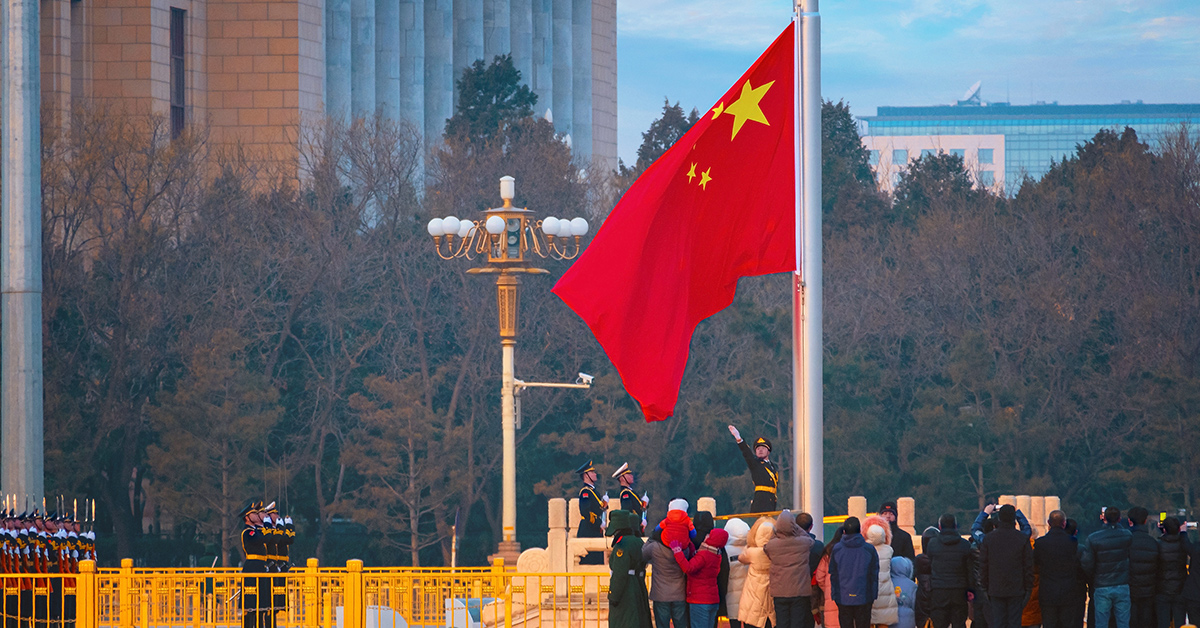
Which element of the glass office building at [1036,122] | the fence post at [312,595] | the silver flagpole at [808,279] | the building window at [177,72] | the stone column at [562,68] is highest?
the glass office building at [1036,122]

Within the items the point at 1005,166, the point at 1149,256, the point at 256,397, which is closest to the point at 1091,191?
the point at 1149,256

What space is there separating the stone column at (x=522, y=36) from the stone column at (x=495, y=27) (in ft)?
3.22

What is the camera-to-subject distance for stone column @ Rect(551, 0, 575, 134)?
217 feet

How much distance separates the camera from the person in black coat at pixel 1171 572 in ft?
42.8

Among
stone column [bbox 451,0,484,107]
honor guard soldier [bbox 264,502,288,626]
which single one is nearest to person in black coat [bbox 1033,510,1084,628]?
honor guard soldier [bbox 264,502,288,626]

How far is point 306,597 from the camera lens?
16797 millimetres

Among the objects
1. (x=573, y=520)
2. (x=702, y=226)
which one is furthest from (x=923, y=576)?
(x=573, y=520)

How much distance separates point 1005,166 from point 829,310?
13935 centimetres

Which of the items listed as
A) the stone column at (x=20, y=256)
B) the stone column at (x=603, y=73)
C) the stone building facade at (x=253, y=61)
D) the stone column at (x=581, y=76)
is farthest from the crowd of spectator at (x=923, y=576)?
the stone column at (x=581, y=76)

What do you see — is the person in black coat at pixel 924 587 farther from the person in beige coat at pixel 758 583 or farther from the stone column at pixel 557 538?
the stone column at pixel 557 538

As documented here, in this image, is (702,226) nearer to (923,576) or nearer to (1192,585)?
(923,576)

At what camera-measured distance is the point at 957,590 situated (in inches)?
509

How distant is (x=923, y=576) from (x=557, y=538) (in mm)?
7509

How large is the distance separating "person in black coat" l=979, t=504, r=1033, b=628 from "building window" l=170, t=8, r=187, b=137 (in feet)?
126
